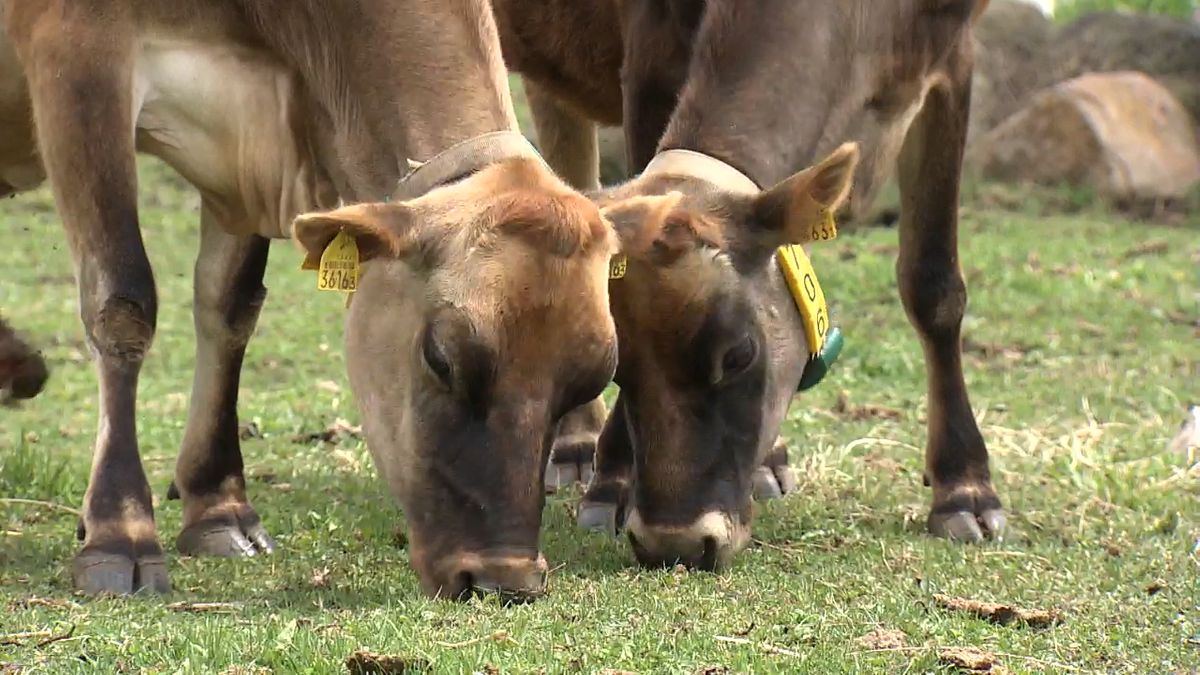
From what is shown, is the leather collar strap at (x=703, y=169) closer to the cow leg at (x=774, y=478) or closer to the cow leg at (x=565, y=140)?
the cow leg at (x=774, y=478)

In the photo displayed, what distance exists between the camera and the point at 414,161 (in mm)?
4754

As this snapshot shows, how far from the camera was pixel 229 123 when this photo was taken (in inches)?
206

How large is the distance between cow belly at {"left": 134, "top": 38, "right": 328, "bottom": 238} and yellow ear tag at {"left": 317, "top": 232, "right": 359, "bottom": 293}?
79 cm

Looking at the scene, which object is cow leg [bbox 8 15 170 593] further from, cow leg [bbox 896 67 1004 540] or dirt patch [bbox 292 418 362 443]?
cow leg [bbox 896 67 1004 540]

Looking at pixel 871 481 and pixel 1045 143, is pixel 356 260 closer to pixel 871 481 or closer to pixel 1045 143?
pixel 871 481

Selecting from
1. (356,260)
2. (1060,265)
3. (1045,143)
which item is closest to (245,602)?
(356,260)

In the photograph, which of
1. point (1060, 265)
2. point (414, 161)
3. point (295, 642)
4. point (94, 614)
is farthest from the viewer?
point (1060, 265)

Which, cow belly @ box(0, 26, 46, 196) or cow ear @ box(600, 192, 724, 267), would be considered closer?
cow ear @ box(600, 192, 724, 267)

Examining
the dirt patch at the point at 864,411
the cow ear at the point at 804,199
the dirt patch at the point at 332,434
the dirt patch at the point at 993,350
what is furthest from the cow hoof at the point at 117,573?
the dirt patch at the point at 993,350

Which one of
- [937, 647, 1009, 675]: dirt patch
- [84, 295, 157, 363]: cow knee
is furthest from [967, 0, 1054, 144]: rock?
[937, 647, 1009, 675]: dirt patch

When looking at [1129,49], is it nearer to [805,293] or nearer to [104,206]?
[805,293]

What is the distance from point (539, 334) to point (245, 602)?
0.95 meters

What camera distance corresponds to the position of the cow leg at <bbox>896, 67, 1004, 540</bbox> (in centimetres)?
606

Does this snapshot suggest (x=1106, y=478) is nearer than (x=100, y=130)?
No
